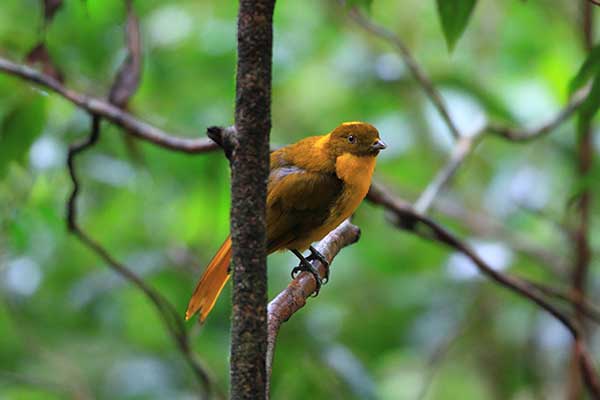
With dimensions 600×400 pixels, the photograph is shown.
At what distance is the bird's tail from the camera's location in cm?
256

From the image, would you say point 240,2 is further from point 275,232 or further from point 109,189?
point 109,189

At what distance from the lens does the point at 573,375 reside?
11.1ft

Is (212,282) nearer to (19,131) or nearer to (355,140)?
(19,131)

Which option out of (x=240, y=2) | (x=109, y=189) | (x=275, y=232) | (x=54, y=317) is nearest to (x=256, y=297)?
(x=240, y=2)

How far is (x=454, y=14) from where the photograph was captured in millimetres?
1726

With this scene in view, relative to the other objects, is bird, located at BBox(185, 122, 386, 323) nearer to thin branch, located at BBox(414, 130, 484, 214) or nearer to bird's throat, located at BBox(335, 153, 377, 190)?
bird's throat, located at BBox(335, 153, 377, 190)

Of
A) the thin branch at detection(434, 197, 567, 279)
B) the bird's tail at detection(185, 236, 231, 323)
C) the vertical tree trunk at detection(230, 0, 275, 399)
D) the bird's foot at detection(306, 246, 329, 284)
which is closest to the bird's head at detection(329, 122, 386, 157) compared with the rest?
the bird's foot at detection(306, 246, 329, 284)

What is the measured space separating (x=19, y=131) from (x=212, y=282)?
2.47 ft

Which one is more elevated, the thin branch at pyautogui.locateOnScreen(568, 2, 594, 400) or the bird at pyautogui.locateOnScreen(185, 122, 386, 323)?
the bird at pyautogui.locateOnScreen(185, 122, 386, 323)

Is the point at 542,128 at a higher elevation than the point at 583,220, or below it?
higher

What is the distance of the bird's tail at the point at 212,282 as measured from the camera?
2.56m

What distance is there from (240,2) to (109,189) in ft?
10.3

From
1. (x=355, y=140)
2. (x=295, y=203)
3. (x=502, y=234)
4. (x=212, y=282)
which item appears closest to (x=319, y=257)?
(x=295, y=203)

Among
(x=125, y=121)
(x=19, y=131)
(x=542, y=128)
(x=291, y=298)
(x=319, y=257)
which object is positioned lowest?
(x=542, y=128)
